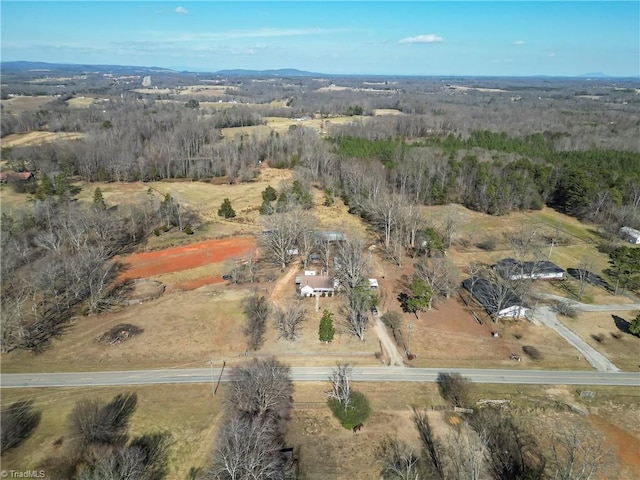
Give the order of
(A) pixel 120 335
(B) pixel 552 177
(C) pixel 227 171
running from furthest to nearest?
(C) pixel 227 171
(B) pixel 552 177
(A) pixel 120 335

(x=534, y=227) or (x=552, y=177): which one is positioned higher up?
(x=552, y=177)

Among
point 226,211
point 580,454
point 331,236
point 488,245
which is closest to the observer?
point 580,454

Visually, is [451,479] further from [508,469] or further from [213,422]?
[213,422]

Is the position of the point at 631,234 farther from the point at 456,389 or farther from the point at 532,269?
the point at 456,389

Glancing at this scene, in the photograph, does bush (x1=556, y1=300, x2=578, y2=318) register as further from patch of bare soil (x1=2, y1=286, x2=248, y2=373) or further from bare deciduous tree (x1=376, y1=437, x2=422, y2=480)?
patch of bare soil (x1=2, y1=286, x2=248, y2=373)

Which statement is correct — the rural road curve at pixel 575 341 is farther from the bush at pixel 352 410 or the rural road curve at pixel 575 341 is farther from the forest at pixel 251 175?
the bush at pixel 352 410

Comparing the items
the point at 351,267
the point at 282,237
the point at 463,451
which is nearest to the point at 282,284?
the point at 282,237

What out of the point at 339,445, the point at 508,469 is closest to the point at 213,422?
the point at 339,445
